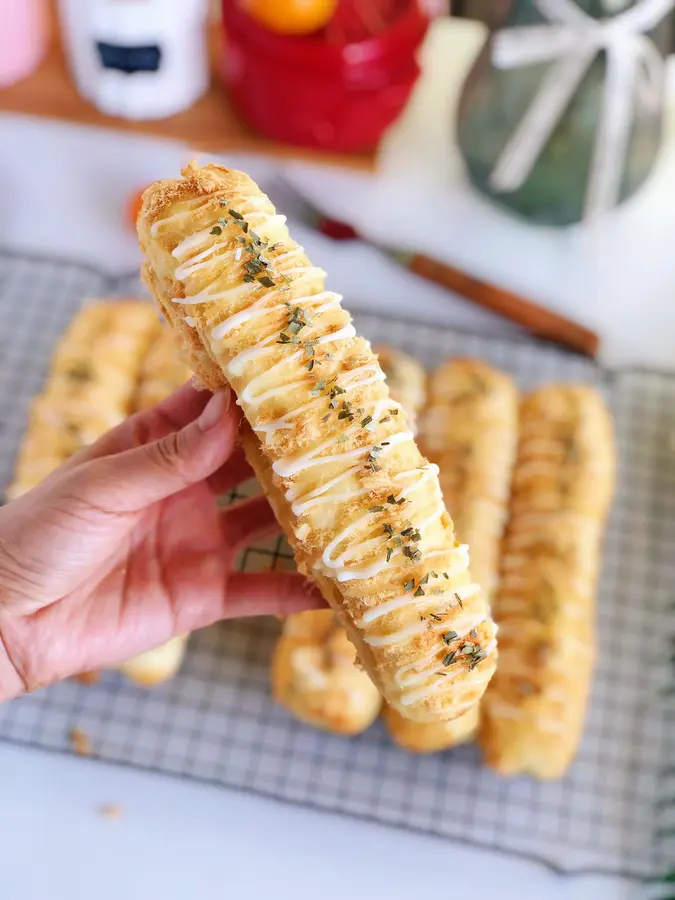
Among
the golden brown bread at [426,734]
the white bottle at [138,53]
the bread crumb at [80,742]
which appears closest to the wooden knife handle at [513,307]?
the white bottle at [138,53]

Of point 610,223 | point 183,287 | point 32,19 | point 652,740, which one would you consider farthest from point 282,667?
point 32,19

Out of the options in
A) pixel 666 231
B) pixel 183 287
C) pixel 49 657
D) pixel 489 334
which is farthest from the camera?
pixel 666 231

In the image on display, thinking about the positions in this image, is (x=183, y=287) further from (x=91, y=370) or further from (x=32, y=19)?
(x=32, y=19)

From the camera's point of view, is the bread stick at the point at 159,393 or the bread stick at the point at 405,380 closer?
the bread stick at the point at 159,393

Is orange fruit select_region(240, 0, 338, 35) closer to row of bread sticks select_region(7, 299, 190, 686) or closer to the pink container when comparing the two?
the pink container

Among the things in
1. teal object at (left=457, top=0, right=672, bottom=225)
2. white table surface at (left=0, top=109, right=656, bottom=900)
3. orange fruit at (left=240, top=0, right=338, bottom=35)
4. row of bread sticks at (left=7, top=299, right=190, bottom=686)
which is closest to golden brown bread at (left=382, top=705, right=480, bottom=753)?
white table surface at (left=0, top=109, right=656, bottom=900)

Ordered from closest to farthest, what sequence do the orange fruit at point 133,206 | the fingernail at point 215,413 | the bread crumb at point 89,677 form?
the fingernail at point 215,413 < the bread crumb at point 89,677 < the orange fruit at point 133,206

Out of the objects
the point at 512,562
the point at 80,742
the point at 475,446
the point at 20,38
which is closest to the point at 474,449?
the point at 475,446

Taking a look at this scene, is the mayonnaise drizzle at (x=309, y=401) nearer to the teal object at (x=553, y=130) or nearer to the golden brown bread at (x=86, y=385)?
the golden brown bread at (x=86, y=385)
